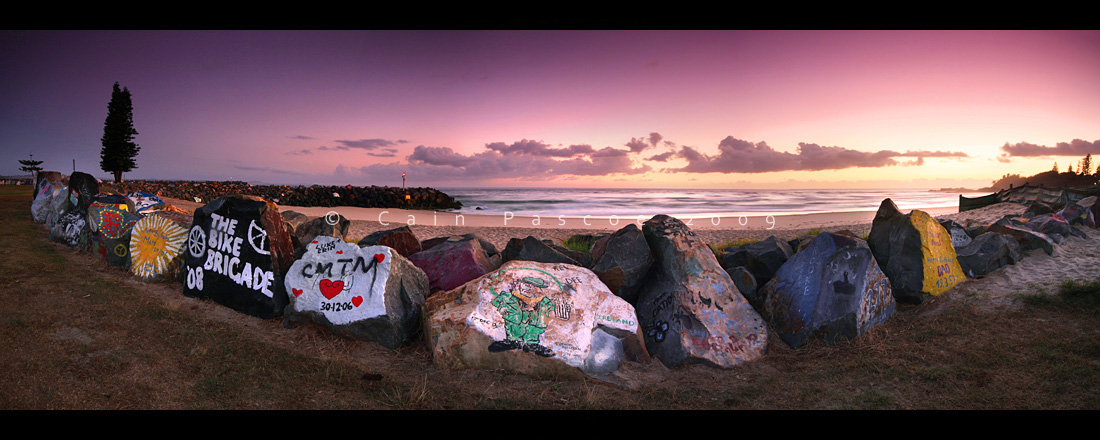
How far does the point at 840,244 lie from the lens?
529cm

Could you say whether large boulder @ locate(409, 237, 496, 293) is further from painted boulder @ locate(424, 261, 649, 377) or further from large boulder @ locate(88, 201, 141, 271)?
large boulder @ locate(88, 201, 141, 271)

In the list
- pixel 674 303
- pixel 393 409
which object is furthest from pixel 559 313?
pixel 393 409

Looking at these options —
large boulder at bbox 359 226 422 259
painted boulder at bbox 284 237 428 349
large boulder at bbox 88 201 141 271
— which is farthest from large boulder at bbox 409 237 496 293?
large boulder at bbox 88 201 141 271

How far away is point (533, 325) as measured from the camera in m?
4.32

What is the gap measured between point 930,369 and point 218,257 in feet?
25.3

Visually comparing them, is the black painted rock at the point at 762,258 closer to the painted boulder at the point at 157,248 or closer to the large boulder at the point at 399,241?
the large boulder at the point at 399,241

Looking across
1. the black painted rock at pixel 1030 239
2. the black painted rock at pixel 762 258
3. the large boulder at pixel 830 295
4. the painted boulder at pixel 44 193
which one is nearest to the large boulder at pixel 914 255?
the large boulder at pixel 830 295

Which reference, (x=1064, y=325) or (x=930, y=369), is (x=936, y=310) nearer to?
(x=1064, y=325)

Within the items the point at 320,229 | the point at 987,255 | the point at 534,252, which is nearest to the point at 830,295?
the point at 987,255

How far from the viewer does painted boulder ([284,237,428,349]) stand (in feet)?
15.8

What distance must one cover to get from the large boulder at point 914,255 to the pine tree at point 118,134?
48386 millimetres

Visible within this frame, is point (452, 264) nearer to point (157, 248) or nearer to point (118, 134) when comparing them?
point (157, 248)

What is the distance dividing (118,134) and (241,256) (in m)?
43.5

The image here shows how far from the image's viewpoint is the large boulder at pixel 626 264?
5227mm
